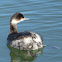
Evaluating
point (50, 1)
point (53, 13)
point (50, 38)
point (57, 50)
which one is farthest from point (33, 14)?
point (57, 50)

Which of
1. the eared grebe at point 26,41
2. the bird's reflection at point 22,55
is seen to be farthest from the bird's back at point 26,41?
the bird's reflection at point 22,55

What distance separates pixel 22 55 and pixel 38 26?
235cm

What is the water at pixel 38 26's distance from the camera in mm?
9555

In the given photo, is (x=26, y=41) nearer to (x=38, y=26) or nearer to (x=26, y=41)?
(x=26, y=41)

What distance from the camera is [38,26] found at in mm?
11820

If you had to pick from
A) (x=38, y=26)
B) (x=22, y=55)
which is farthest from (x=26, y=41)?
(x=38, y=26)

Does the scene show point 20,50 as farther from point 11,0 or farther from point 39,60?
point 11,0

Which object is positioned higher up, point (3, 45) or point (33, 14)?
point (33, 14)

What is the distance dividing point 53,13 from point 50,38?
2.79 meters

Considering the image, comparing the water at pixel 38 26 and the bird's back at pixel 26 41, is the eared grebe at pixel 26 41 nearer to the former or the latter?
the bird's back at pixel 26 41

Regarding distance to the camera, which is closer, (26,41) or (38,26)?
(26,41)

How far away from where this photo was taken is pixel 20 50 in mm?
10031

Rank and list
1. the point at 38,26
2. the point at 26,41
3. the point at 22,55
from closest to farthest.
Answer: the point at 26,41 < the point at 22,55 < the point at 38,26

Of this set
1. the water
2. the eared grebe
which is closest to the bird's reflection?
the water
